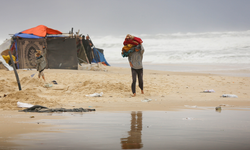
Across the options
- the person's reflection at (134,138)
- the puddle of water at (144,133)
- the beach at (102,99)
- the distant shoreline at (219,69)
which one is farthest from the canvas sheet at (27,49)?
the person's reflection at (134,138)

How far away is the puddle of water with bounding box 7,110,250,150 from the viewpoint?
2738 millimetres

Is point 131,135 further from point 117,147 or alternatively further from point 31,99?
point 31,99

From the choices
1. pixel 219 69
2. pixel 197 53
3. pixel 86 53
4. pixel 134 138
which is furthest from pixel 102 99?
pixel 197 53

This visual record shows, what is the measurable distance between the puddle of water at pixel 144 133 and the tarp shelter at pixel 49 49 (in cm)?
1375

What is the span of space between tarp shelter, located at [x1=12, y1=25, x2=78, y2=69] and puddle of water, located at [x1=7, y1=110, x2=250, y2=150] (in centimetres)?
1375

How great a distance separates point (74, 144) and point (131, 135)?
28.3 inches

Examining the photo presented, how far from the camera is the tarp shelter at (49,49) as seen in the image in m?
17.6

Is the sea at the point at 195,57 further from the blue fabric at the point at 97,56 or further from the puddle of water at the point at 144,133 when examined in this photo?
the puddle of water at the point at 144,133

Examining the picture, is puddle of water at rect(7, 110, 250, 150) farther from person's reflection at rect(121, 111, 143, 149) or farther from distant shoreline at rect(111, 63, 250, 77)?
distant shoreline at rect(111, 63, 250, 77)

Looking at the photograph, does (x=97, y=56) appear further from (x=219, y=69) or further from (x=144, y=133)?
(x=144, y=133)

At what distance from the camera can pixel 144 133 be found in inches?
130

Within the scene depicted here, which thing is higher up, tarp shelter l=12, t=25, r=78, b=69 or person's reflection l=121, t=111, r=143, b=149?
tarp shelter l=12, t=25, r=78, b=69

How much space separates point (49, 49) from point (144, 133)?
15.5 metres

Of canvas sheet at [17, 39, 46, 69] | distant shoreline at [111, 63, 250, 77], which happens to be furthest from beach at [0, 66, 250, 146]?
canvas sheet at [17, 39, 46, 69]
